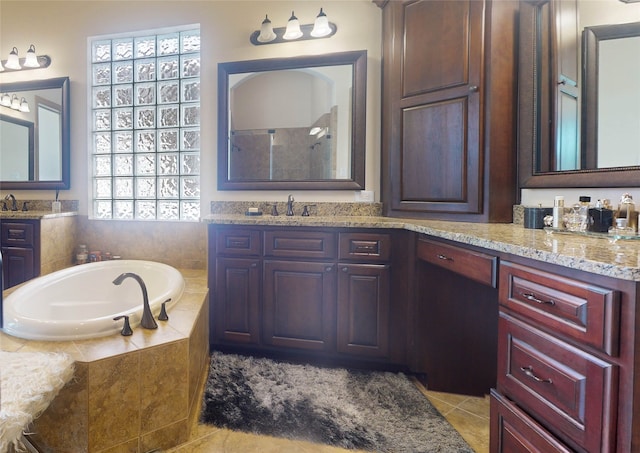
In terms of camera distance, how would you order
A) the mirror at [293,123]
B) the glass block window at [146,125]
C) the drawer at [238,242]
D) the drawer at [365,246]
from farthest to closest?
the glass block window at [146,125], the mirror at [293,123], the drawer at [238,242], the drawer at [365,246]

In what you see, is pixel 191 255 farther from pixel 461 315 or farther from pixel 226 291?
pixel 461 315

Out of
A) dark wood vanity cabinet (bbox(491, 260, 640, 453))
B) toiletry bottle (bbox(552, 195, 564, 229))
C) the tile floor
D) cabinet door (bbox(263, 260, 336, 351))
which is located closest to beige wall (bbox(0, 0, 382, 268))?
cabinet door (bbox(263, 260, 336, 351))

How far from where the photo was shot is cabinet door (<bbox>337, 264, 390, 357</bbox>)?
189cm

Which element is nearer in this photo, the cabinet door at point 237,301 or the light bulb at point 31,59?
the cabinet door at point 237,301

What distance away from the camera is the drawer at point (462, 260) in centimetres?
115

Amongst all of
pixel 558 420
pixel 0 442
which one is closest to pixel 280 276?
pixel 0 442

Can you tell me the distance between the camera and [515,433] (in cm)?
97

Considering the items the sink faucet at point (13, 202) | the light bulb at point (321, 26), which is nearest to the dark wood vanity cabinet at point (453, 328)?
the light bulb at point (321, 26)

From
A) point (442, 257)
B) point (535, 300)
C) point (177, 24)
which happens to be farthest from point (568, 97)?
point (177, 24)

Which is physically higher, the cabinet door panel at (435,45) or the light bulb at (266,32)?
the light bulb at (266,32)

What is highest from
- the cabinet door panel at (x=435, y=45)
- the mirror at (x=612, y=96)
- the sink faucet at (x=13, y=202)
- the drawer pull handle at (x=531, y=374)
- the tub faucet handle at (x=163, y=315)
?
the cabinet door panel at (x=435, y=45)

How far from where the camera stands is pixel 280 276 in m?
1.99

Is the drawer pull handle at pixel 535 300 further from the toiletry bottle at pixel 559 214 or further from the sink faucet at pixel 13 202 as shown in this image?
the sink faucet at pixel 13 202

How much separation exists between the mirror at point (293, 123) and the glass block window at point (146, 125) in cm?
36
